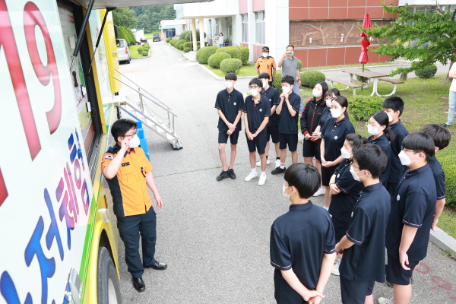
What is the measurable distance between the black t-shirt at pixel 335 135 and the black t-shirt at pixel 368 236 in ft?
6.06

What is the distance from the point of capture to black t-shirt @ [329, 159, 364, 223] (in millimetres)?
3402

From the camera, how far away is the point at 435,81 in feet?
45.6

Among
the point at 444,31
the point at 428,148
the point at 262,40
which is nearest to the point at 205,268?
the point at 428,148

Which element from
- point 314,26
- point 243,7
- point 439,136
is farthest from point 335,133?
point 243,7

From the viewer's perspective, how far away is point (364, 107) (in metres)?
8.84

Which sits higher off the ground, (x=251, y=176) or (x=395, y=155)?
(x=395, y=155)

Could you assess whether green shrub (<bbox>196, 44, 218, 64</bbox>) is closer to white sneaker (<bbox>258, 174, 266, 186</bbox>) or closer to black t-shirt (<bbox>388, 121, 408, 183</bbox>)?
white sneaker (<bbox>258, 174, 266, 186</bbox>)

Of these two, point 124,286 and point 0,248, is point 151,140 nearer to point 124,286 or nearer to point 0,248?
point 124,286

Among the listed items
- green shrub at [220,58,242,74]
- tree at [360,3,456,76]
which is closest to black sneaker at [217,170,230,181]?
tree at [360,3,456,76]

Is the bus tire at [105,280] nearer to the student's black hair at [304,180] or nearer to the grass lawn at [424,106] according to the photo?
Result: the student's black hair at [304,180]

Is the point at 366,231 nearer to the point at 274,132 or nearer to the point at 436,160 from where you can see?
the point at 436,160

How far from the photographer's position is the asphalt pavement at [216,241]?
363cm

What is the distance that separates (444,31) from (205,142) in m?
6.91

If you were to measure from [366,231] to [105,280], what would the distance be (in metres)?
2.04
